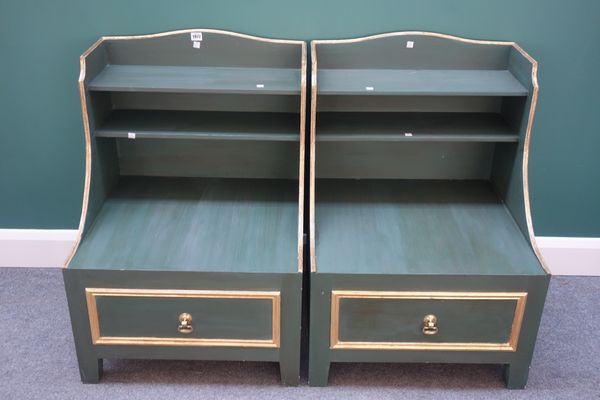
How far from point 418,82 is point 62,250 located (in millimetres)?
1291

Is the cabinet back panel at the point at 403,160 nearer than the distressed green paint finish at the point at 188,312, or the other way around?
the distressed green paint finish at the point at 188,312

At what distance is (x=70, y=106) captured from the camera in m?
1.86

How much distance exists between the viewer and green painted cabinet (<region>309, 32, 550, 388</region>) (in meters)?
1.53

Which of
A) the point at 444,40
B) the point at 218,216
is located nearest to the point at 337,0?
the point at 444,40

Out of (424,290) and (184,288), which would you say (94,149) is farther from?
(424,290)

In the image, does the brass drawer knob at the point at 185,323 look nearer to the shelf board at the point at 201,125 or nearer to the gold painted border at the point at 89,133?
the gold painted border at the point at 89,133

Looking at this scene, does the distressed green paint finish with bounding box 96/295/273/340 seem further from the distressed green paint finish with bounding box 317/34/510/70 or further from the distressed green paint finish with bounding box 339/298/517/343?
the distressed green paint finish with bounding box 317/34/510/70

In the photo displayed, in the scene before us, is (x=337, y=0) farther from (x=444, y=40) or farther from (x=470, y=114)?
(x=470, y=114)

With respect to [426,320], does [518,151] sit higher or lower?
higher

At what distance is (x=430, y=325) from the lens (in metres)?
1.56

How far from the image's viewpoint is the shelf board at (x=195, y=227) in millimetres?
1528

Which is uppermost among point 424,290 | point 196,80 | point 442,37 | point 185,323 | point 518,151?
point 442,37

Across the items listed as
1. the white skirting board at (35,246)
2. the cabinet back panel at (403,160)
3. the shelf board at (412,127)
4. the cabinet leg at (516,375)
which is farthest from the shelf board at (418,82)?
the white skirting board at (35,246)

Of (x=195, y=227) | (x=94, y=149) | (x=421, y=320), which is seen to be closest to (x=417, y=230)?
(x=421, y=320)
